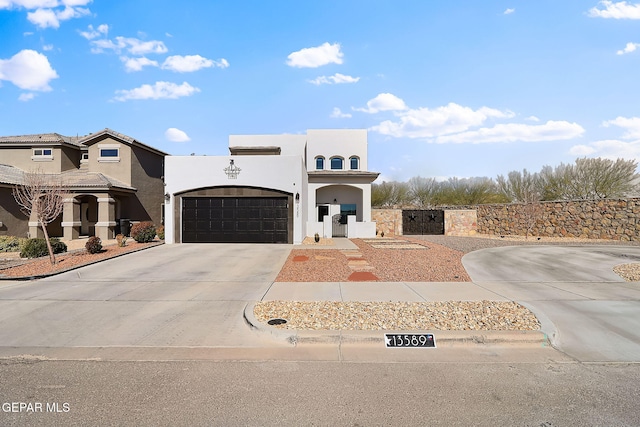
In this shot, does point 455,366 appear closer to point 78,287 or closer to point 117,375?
point 117,375

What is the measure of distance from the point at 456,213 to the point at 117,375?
2709 cm

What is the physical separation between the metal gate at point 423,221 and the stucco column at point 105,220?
→ 2147 cm

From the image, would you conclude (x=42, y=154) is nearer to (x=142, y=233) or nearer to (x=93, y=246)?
(x=142, y=233)

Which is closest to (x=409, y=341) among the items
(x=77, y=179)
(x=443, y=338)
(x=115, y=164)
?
(x=443, y=338)

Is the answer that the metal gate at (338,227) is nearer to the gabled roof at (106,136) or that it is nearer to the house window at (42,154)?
the gabled roof at (106,136)

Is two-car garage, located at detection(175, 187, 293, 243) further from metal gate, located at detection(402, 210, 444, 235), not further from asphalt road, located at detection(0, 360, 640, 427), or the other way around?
asphalt road, located at detection(0, 360, 640, 427)

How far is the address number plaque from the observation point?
5.34 m

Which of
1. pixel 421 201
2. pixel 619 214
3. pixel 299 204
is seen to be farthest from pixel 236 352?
pixel 421 201

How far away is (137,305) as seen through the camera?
24.8 ft

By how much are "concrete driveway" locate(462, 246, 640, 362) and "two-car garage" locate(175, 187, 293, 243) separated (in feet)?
33.7

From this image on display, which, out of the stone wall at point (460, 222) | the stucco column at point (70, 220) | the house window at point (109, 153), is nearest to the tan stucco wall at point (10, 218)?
the stucco column at point (70, 220)

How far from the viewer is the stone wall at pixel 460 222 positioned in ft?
89.4

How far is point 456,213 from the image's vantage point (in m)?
27.5

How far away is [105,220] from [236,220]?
9.38 m
